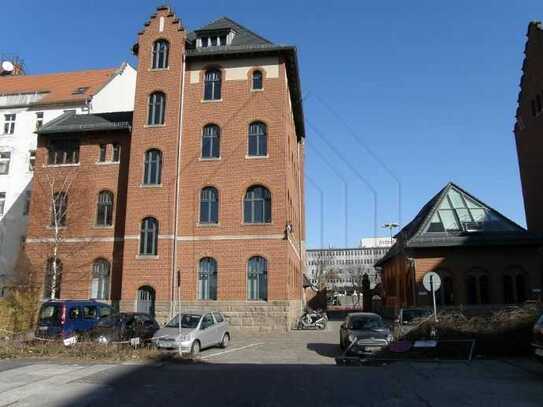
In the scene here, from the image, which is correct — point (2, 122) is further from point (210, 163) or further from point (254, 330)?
point (254, 330)

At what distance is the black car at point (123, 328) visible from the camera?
18250 millimetres

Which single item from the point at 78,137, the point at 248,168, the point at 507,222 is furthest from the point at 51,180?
the point at 507,222

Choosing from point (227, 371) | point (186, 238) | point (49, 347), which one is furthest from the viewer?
point (186, 238)

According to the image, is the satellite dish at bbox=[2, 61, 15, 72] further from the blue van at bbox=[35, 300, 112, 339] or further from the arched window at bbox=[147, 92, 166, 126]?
the blue van at bbox=[35, 300, 112, 339]

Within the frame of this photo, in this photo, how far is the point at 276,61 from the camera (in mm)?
29688

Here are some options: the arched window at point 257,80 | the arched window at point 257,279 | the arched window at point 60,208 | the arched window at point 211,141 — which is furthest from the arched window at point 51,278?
the arched window at point 257,80

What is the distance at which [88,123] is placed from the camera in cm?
3188

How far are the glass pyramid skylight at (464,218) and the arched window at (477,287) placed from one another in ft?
8.84

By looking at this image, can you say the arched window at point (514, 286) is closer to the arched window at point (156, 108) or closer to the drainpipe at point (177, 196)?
the drainpipe at point (177, 196)

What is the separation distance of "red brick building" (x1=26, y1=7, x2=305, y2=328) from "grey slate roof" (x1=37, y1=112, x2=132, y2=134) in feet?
0.45

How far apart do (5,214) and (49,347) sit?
27831 millimetres

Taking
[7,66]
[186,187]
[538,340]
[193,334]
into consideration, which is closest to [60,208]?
[186,187]

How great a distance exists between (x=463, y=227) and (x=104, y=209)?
22.1m

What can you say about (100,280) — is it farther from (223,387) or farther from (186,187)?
(223,387)
